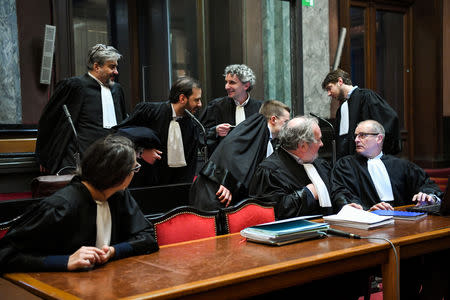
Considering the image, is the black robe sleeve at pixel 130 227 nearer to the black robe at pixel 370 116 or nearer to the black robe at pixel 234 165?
the black robe at pixel 234 165

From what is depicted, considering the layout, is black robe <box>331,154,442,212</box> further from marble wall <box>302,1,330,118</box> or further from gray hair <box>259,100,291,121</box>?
marble wall <box>302,1,330,118</box>

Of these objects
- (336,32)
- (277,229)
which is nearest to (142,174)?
(277,229)

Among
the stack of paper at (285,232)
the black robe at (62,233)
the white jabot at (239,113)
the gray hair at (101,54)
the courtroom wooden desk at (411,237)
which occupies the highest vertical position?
the gray hair at (101,54)

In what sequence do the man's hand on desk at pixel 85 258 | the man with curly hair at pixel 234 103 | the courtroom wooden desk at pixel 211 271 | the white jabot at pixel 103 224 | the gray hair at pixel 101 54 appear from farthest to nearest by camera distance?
1. the man with curly hair at pixel 234 103
2. the gray hair at pixel 101 54
3. the white jabot at pixel 103 224
4. the man's hand on desk at pixel 85 258
5. the courtroom wooden desk at pixel 211 271

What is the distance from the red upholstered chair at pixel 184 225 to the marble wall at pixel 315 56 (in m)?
4.79

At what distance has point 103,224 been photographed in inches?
91.7

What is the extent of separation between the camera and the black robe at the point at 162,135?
4340mm

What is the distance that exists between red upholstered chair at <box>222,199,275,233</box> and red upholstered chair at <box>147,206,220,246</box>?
0.22ft

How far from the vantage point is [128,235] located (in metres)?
2.45

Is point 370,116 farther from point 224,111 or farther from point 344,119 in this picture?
point 224,111

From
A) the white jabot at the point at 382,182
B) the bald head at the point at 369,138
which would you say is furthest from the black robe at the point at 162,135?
the white jabot at the point at 382,182

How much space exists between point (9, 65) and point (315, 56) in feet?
13.1

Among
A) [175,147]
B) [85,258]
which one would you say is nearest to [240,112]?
[175,147]

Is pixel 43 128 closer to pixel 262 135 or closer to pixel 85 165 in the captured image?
pixel 262 135
